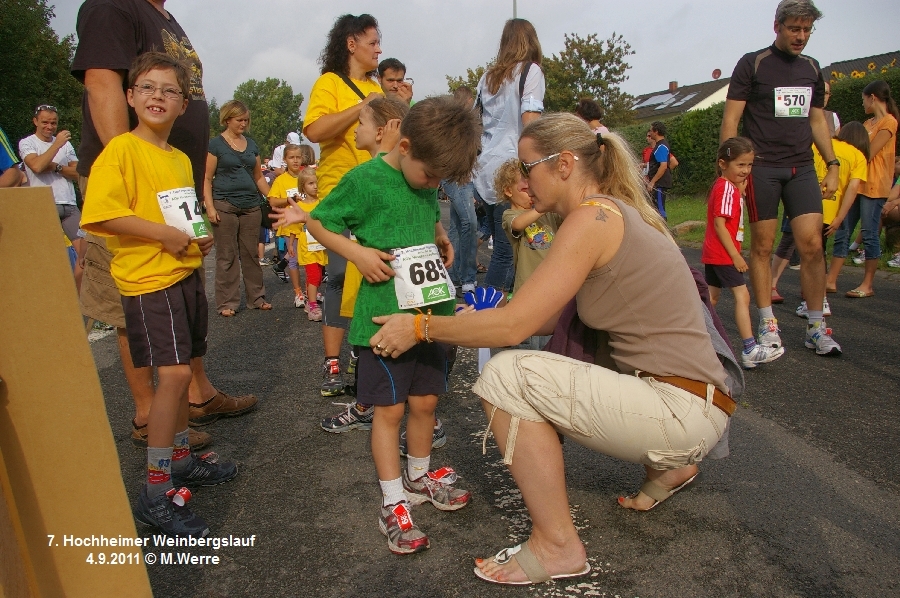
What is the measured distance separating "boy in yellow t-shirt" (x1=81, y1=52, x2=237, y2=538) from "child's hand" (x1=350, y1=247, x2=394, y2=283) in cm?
71

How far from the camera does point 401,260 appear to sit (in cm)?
255

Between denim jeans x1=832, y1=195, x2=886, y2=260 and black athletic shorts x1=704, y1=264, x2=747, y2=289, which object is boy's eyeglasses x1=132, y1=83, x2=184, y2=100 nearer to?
black athletic shorts x1=704, y1=264, x2=747, y2=289

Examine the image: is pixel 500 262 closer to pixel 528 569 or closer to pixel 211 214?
pixel 211 214

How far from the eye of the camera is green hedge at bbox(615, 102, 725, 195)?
20.8 m

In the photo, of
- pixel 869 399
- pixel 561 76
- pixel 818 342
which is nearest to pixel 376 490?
pixel 869 399

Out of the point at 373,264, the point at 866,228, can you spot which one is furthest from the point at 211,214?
the point at 866,228

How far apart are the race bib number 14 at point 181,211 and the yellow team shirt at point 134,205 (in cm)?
4

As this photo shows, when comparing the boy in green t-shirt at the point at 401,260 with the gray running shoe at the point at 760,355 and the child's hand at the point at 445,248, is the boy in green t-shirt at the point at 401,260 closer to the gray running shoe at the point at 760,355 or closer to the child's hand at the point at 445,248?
the child's hand at the point at 445,248

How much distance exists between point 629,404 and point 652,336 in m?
0.24

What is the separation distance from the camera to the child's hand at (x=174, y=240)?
2.59 meters

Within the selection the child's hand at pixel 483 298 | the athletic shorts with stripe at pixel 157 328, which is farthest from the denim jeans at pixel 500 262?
the athletic shorts with stripe at pixel 157 328

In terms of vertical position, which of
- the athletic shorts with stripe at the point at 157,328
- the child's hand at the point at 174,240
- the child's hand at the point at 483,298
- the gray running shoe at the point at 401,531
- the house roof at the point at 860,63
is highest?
the house roof at the point at 860,63

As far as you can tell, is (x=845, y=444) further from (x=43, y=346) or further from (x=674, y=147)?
(x=674, y=147)

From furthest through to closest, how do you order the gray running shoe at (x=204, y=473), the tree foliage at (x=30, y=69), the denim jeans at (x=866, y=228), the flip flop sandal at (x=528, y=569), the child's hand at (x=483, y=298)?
the tree foliage at (x=30, y=69)
the denim jeans at (x=866, y=228)
the child's hand at (x=483, y=298)
the gray running shoe at (x=204, y=473)
the flip flop sandal at (x=528, y=569)
